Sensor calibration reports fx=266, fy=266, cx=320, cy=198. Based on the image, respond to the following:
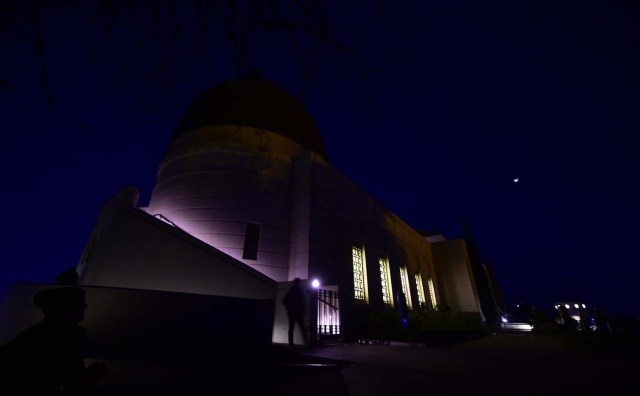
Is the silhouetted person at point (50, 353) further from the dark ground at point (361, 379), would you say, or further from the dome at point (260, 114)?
the dome at point (260, 114)

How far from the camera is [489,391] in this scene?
3250 mm

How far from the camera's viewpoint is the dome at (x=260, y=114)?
1650cm

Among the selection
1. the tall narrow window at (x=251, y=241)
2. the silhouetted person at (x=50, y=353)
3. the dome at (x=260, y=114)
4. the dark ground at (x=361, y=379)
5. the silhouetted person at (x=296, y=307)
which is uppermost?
the dome at (x=260, y=114)

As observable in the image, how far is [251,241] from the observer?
13.2 meters

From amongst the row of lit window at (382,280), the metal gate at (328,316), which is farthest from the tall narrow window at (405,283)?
the metal gate at (328,316)

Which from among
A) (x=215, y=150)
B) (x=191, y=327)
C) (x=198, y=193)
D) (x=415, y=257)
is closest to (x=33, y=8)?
(x=191, y=327)

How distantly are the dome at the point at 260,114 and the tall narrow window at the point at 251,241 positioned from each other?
6.25 m

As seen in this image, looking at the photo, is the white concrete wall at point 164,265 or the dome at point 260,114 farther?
the dome at point 260,114

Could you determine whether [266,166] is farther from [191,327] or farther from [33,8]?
[33,8]

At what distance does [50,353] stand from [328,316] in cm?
901

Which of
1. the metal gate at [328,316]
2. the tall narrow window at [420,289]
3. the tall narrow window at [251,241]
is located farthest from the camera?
the tall narrow window at [420,289]

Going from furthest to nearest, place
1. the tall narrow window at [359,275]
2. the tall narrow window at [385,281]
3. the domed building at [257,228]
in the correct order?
1. the tall narrow window at [385,281]
2. the tall narrow window at [359,275]
3. the domed building at [257,228]

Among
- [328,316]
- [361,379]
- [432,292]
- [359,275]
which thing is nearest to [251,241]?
[328,316]

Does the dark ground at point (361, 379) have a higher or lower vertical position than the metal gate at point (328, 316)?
lower
